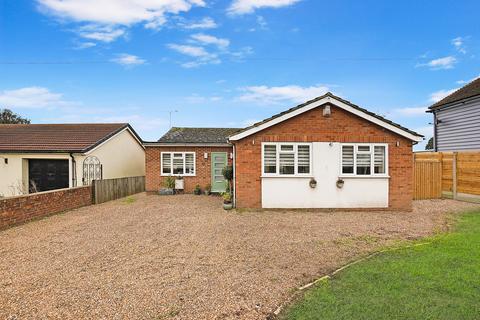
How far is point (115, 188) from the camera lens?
16031 millimetres

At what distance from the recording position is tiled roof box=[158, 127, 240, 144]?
18266 mm

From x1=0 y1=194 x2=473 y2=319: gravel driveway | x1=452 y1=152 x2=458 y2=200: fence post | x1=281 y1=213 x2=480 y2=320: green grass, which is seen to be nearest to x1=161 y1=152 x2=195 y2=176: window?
x1=0 y1=194 x2=473 y2=319: gravel driveway

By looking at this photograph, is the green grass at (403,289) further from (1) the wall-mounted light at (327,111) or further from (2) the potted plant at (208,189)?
(2) the potted plant at (208,189)

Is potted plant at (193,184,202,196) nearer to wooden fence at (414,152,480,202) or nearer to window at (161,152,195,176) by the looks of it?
window at (161,152,195,176)

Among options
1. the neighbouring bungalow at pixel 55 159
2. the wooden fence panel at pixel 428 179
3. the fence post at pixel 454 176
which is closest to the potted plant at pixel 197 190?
the neighbouring bungalow at pixel 55 159

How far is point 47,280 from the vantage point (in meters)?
5.14

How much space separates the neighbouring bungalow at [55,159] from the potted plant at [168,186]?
12.8 ft

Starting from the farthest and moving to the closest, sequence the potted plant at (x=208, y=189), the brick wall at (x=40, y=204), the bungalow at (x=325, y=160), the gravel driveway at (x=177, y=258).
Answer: the potted plant at (x=208, y=189), the bungalow at (x=325, y=160), the brick wall at (x=40, y=204), the gravel driveway at (x=177, y=258)

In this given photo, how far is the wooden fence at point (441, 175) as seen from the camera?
14469 mm

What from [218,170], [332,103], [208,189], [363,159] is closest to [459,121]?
[363,159]

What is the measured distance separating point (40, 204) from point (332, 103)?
11.2m

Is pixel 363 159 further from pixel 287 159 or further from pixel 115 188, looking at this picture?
pixel 115 188

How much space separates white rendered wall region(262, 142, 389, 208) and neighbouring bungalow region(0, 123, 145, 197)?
35.5 feet

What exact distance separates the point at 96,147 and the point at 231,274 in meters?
14.6
